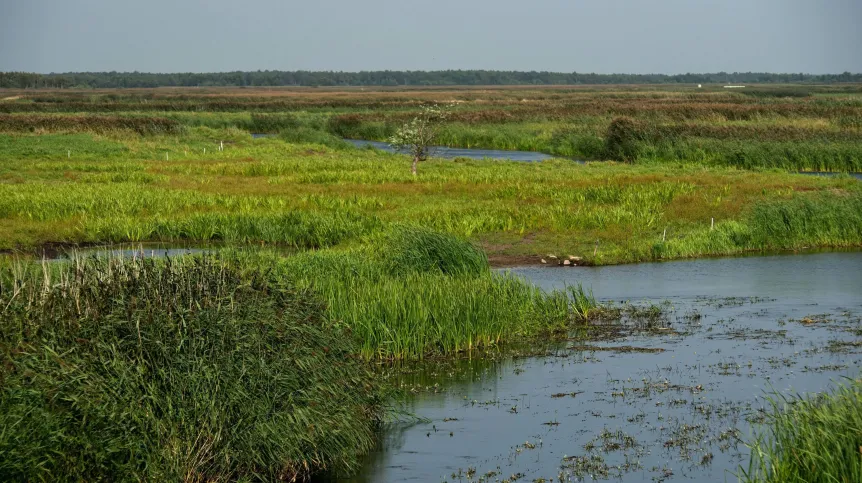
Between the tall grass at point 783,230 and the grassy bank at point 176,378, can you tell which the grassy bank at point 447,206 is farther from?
the grassy bank at point 176,378

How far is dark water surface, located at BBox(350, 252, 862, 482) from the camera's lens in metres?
11.9

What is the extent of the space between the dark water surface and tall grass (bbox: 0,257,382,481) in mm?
1620

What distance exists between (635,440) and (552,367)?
409cm

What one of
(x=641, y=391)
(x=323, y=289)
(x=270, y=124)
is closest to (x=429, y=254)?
(x=323, y=289)

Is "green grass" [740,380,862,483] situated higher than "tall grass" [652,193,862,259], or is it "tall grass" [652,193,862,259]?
"green grass" [740,380,862,483]

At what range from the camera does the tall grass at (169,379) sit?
9.32 m

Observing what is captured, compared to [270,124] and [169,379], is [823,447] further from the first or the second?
[270,124]

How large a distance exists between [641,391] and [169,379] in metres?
7.46

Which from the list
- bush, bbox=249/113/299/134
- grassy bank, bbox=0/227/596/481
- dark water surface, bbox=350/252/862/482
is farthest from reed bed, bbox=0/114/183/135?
grassy bank, bbox=0/227/596/481

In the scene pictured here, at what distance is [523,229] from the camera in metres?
29.1

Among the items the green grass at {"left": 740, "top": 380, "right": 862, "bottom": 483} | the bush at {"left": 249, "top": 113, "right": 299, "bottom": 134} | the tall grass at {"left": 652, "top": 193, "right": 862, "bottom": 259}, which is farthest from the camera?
the bush at {"left": 249, "top": 113, "right": 299, "bottom": 134}

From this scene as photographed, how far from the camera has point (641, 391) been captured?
14820mm

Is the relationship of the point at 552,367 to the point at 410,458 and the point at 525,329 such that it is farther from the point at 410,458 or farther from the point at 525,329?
the point at 410,458

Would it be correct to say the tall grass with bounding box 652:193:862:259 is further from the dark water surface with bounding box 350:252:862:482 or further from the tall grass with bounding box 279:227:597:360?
the tall grass with bounding box 279:227:597:360
